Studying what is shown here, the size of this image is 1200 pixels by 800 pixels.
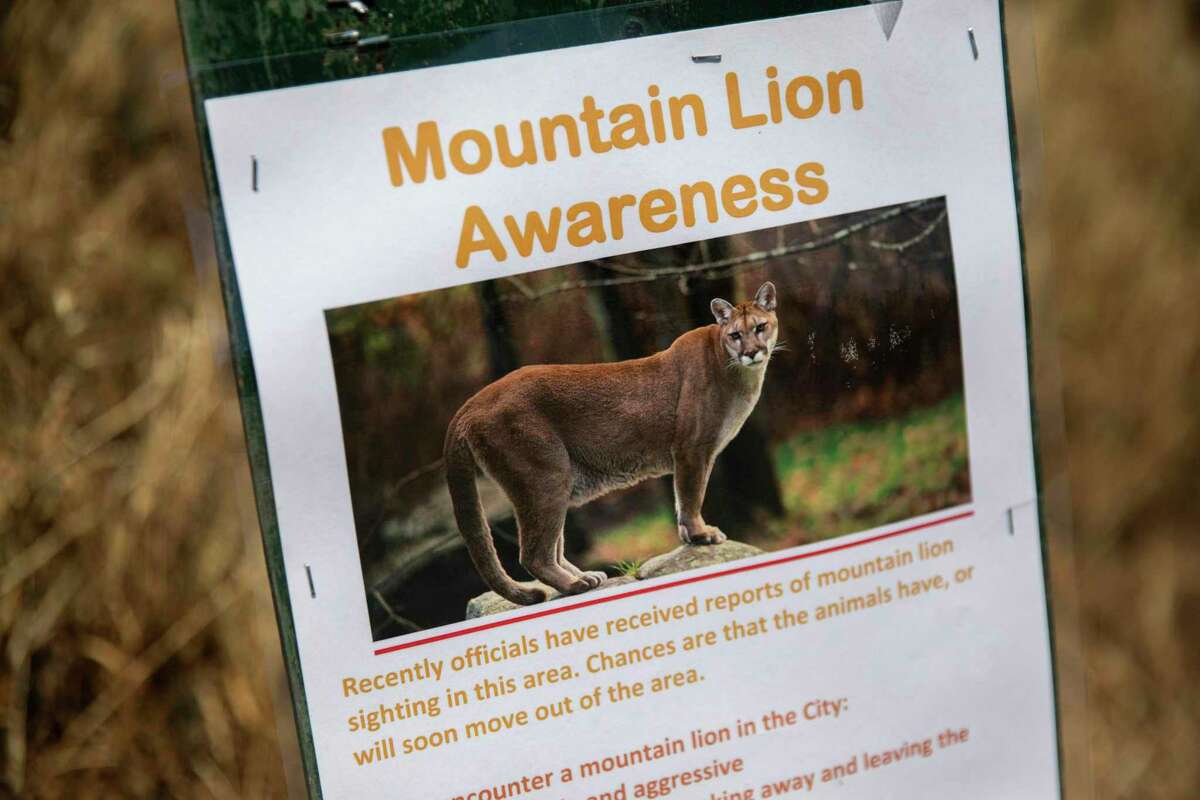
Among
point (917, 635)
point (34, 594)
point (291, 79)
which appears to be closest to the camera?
point (291, 79)

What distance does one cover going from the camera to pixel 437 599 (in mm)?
561

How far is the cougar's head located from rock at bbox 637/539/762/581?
103 millimetres

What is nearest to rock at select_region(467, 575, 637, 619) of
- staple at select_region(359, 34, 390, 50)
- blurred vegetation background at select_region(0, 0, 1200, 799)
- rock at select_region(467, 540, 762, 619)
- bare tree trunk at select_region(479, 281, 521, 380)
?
rock at select_region(467, 540, 762, 619)

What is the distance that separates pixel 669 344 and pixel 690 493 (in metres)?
0.08

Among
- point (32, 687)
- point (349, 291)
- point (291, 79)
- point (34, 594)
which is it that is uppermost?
point (291, 79)

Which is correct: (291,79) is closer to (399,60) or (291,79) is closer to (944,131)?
(399,60)

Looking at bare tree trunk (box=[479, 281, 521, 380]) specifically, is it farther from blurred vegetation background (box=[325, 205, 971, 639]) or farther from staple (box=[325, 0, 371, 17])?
staple (box=[325, 0, 371, 17])

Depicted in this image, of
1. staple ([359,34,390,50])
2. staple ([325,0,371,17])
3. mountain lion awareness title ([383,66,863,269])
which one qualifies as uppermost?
staple ([325,0,371,17])

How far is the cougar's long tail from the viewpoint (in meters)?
0.55

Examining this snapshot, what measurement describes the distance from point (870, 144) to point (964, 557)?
260mm

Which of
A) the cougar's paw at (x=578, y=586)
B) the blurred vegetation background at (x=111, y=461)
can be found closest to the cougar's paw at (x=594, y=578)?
the cougar's paw at (x=578, y=586)

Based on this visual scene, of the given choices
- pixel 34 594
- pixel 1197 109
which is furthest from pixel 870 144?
pixel 1197 109

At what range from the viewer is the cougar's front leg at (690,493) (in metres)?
0.58

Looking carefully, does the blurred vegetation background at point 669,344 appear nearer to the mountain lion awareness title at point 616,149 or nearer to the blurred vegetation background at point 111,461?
Answer: the mountain lion awareness title at point 616,149
